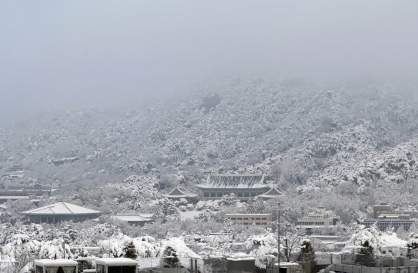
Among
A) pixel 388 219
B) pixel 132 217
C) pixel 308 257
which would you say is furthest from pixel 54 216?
pixel 308 257

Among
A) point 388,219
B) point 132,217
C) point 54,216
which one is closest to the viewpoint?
point 388,219

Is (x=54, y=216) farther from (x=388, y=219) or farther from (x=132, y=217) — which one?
(x=388, y=219)

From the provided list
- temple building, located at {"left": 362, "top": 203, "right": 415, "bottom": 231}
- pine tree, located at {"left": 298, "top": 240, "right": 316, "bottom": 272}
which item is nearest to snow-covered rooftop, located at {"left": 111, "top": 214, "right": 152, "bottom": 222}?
temple building, located at {"left": 362, "top": 203, "right": 415, "bottom": 231}

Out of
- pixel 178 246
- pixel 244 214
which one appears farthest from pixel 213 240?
pixel 178 246

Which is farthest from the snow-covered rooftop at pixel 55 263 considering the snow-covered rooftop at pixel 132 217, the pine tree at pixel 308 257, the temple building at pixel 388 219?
the snow-covered rooftop at pixel 132 217

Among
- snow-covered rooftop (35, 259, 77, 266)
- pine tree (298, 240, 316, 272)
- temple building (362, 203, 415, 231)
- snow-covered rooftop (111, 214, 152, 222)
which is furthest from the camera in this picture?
snow-covered rooftop (111, 214, 152, 222)

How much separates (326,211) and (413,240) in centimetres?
13398

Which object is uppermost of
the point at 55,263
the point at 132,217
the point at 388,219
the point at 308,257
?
the point at 132,217

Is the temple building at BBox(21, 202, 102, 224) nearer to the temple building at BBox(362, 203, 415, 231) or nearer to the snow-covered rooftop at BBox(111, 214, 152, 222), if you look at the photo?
the snow-covered rooftop at BBox(111, 214, 152, 222)

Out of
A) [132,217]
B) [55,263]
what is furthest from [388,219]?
[55,263]

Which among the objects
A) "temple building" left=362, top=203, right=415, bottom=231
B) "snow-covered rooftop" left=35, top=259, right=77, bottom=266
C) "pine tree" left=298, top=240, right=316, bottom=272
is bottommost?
"snow-covered rooftop" left=35, top=259, right=77, bottom=266

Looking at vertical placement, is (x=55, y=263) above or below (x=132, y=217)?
below

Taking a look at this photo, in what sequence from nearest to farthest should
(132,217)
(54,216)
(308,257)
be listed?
(308,257) → (132,217) → (54,216)

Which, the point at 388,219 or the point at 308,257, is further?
the point at 388,219
